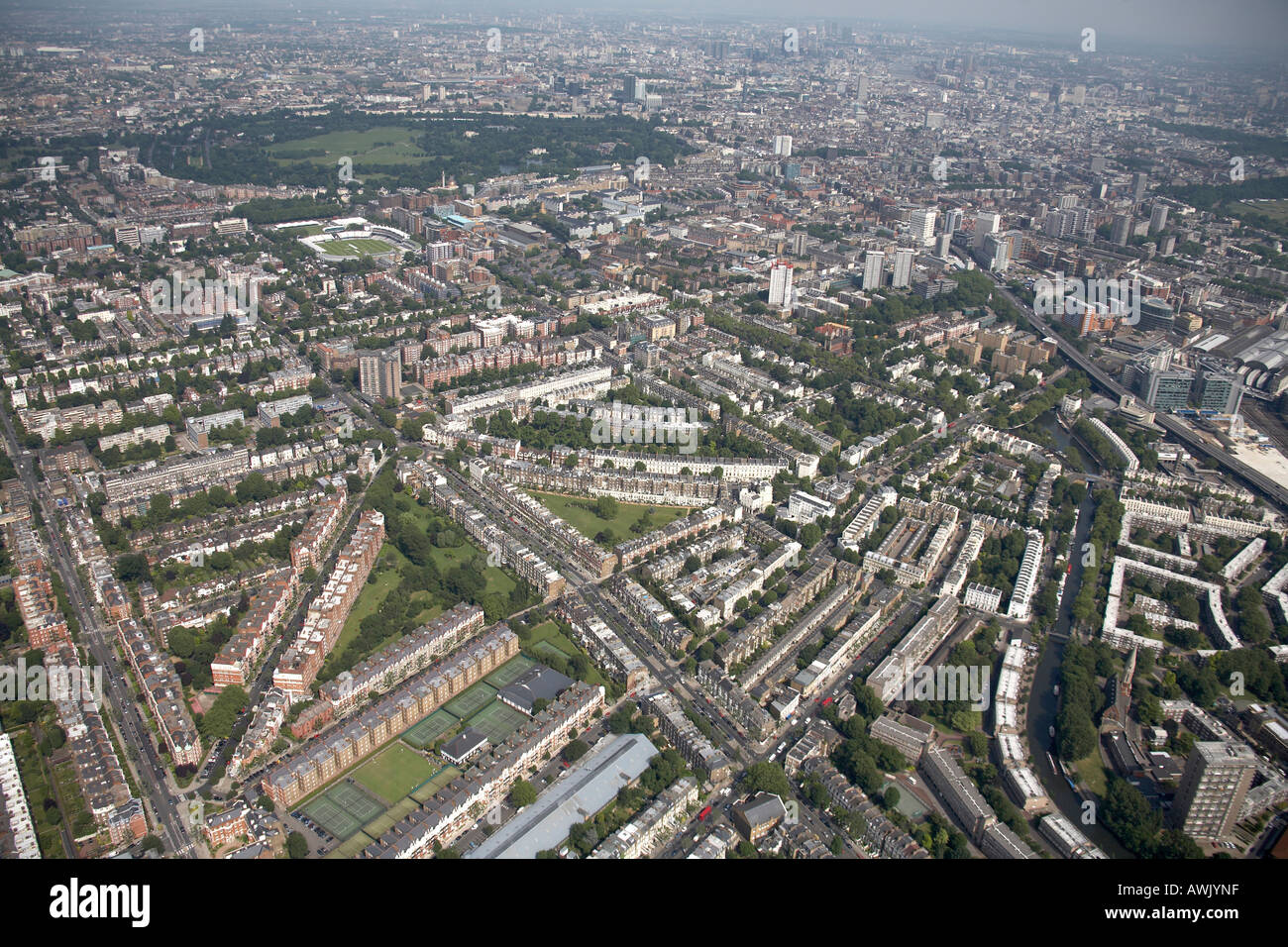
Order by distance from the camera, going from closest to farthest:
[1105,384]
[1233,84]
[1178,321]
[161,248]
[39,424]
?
[39,424]
[1105,384]
[1178,321]
[161,248]
[1233,84]

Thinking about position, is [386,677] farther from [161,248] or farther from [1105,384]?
[161,248]

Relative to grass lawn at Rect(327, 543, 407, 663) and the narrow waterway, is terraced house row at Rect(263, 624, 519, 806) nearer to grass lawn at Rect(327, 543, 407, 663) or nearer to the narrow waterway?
grass lawn at Rect(327, 543, 407, 663)

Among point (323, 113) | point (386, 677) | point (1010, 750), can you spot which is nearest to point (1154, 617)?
point (1010, 750)

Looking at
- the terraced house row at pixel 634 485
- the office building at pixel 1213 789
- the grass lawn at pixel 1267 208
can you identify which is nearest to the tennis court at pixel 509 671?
the terraced house row at pixel 634 485

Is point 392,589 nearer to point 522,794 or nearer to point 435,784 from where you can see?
→ point 435,784

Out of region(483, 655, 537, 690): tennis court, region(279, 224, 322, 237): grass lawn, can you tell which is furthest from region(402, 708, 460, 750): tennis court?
region(279, 224, 322, 237): grass lawn
